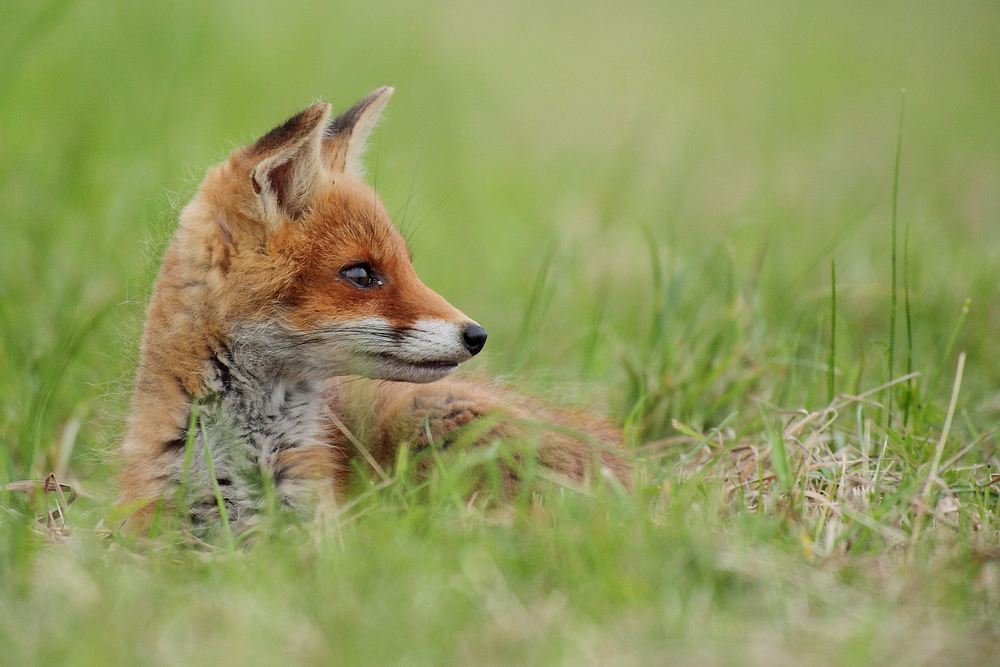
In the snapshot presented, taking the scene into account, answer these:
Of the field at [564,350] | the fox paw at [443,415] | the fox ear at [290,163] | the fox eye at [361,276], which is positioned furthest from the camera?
the fox paw at [443,415]

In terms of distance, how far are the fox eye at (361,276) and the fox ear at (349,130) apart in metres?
0.71

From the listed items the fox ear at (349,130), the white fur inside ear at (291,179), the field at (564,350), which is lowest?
the field at (564,350)

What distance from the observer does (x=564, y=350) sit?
653 cm

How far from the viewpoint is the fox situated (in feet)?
12.3

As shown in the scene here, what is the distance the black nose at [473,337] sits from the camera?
3.80m

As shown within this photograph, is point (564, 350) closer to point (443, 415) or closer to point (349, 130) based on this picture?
point (443, 415)

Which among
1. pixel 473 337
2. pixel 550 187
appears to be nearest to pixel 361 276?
pixel 473 337

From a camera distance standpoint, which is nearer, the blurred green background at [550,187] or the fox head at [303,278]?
the fox head at [303,278]

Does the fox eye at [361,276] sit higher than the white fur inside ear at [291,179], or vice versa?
the white fur inside ear at [291,179]

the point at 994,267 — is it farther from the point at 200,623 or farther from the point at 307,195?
the point at 200,623

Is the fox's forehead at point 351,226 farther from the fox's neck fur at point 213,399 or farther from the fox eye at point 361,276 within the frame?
the fox's neck fur at point 213,399

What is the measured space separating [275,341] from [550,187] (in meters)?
7.46

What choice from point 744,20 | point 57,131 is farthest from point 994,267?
point 744,20

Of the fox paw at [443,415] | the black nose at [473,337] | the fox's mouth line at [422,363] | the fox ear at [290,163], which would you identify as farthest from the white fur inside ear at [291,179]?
the fox paw at [443,415]
